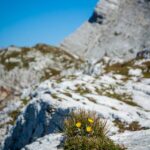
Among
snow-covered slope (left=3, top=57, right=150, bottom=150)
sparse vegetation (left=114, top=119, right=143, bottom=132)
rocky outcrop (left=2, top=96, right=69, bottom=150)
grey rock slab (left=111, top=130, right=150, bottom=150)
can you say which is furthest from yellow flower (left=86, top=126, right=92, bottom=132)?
rocky outcrop (left=2, top=96, right=69, bottom=150)

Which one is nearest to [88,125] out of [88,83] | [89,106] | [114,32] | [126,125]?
[126,125]

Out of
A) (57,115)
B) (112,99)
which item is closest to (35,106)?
(57,115)

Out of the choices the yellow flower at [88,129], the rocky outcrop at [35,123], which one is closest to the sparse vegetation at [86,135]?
the yellow flower at [88,129]

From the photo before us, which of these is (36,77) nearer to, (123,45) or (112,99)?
(123,45)

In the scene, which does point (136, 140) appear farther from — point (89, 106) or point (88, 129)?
point (89, 106)

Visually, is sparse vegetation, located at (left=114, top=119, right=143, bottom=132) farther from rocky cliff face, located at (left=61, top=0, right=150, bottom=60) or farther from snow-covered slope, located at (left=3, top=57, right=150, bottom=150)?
rocky cliff face, located at (left=61, top=0, right=150, bottom=60)

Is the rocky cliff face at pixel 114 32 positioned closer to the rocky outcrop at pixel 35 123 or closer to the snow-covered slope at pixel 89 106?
the snow-covered slope at pixel 89 106
